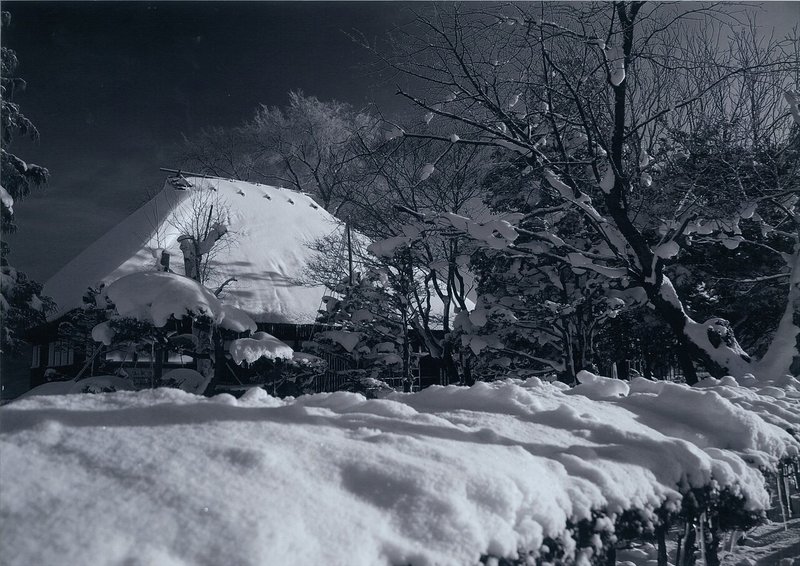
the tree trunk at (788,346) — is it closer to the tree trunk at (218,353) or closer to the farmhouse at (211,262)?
the tree trunk at (218,353)

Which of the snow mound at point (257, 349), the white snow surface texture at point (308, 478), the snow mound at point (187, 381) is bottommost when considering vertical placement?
the snow mound at point (187, 381)

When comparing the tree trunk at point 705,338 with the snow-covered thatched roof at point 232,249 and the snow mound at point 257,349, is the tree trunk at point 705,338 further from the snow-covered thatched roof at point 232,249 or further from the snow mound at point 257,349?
the snow-covered thatched roof at point 232,249

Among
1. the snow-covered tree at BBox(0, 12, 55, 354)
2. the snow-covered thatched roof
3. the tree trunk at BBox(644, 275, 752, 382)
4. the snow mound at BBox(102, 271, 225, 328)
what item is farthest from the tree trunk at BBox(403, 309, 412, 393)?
the snow-covered tree at BBox(0, 12, 55, 354)

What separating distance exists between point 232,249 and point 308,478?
1693 centimetres

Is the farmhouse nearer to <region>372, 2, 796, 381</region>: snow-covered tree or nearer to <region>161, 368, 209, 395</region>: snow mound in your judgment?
<region>161, 368, 209, 395</region>: snow mound

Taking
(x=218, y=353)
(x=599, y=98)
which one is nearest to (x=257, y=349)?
(x=218, y=353)

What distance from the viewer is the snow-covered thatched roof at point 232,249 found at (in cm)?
1563

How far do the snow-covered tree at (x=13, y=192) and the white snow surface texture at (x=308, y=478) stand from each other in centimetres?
1178

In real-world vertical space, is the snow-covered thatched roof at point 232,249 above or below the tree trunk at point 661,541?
above

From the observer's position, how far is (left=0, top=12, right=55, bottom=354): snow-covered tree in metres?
12.0

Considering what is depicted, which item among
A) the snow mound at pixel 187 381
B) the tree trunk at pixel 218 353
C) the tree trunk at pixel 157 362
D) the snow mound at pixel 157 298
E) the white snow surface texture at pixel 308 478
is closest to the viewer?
the white snow surface texture at pixel 308 478

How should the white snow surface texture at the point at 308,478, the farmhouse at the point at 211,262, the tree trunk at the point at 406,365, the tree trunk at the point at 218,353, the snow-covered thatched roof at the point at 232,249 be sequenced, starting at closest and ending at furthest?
the white snow surface texture at the point at 308,478
the tree trunk at the point at 218,353
the tree trunk at the point at 406,365
the farmhouse at the point at 211,262
the snow-covered thatched roof at the point at 232,249

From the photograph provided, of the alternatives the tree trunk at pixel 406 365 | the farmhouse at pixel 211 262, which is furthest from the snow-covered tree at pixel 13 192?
the tree trunk at pixel 406 365

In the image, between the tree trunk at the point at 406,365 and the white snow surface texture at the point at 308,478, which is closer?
the white snow surface texture at the point at 308,478
